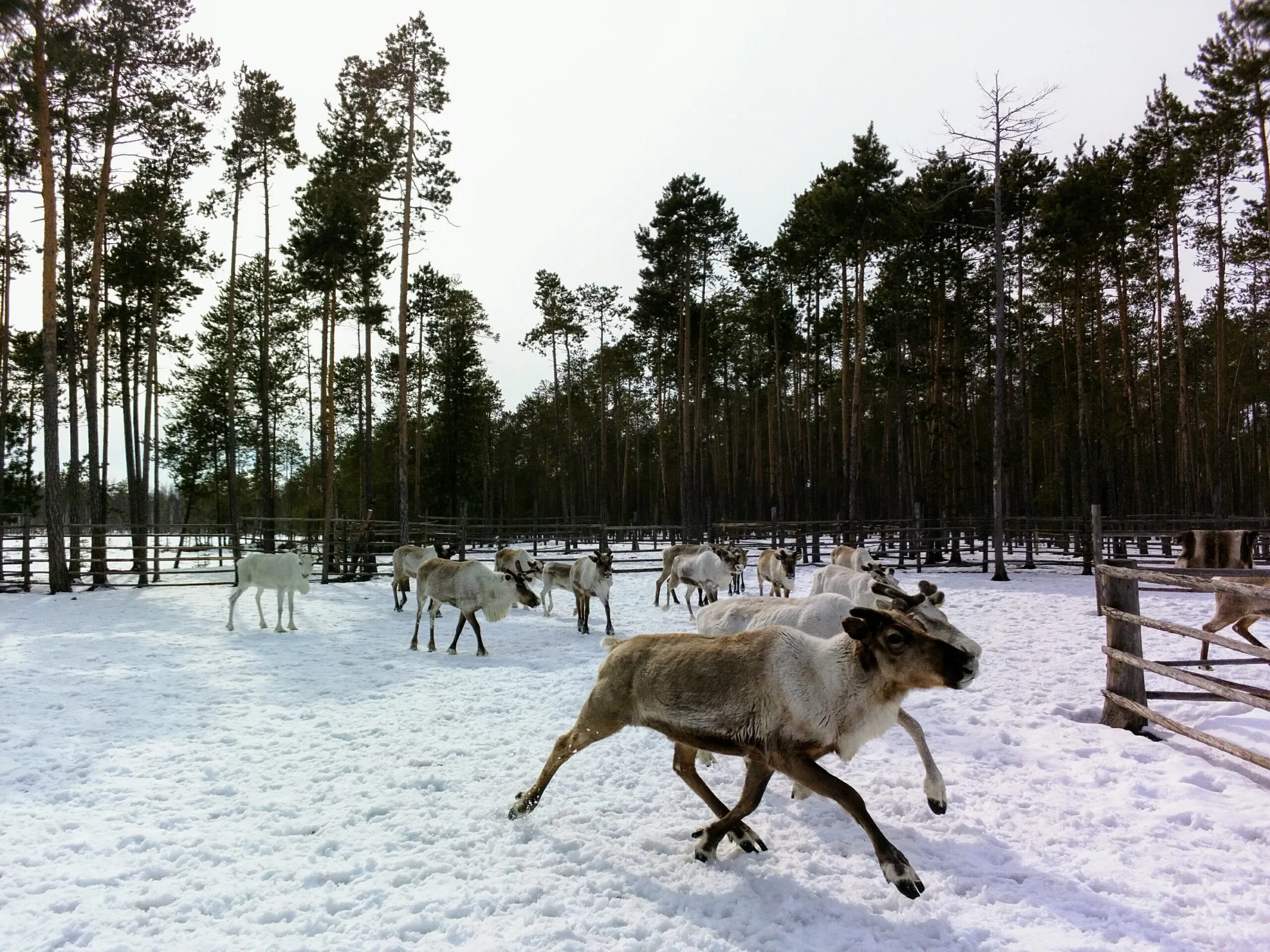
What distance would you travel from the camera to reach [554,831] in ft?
14.1

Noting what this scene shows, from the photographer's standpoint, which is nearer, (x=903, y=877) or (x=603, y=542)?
(x=903, y=877)

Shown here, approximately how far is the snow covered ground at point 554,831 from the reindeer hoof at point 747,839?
0.27ft

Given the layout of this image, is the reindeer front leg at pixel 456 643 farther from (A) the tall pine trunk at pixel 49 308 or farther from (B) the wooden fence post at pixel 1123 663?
(A) the tall pine trunk at pixel 49 308

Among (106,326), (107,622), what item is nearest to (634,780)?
(107,622)

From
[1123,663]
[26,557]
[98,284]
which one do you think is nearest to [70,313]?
[98,284]

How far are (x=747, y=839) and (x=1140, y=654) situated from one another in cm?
449

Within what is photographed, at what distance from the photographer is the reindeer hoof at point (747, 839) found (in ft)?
13.0

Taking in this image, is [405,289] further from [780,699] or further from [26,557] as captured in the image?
[780,699]

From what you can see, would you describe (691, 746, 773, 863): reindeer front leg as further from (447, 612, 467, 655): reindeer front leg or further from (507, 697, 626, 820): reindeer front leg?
(447, 612, 467, 655): reindeer front leg

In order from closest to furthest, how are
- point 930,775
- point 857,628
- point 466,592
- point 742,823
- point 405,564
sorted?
1. point 857,628
2. point 742,823
3. point 930,775
4. point 466,592
5. point 405,564

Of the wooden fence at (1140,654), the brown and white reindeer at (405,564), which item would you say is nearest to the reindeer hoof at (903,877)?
the wooden fence at (1140,654)

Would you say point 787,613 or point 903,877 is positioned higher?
point 787,613

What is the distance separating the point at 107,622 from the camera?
1265 centimetres

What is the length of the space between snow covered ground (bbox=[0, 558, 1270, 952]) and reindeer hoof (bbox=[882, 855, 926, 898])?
0.20 meters
